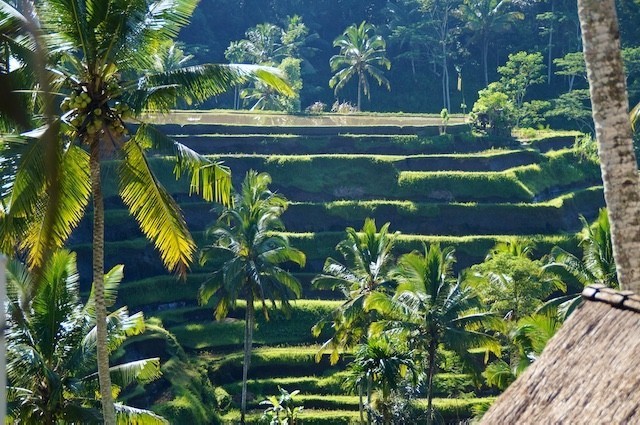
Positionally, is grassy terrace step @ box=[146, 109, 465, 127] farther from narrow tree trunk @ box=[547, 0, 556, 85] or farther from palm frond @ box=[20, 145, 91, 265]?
palm frond @ box=[20, 145, 91, 265]

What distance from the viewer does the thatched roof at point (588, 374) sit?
900cm

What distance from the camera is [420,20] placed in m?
72.8

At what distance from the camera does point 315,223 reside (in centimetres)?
4266

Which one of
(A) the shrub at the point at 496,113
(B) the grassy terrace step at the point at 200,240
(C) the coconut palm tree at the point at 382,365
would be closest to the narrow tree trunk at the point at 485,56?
(A) the shrub at the point at 496,113

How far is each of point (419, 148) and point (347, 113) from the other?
28.0ft

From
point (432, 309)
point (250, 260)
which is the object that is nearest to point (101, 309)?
point (432, 309)

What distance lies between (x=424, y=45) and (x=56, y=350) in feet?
178

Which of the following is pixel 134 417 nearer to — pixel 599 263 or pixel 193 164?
pixel 193 164

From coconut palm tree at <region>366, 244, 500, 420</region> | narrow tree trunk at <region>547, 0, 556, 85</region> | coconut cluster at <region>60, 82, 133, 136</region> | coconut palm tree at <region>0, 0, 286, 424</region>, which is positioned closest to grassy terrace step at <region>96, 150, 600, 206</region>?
coconut palm tree at <region>366, 244, 500, 420</region>

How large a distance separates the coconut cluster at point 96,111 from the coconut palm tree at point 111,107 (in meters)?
0.01

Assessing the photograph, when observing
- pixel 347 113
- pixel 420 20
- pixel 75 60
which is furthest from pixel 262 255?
pixel 420 20

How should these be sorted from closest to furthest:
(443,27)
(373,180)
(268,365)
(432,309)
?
1. (432,309)
2. (268,365)
3. (373,180)
4. (443,27)

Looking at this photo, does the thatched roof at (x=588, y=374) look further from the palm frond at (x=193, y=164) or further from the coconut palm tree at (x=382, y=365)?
the coconut palm tree at (x=382, y=365)

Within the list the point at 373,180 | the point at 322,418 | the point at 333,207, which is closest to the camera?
the point at 322,418
